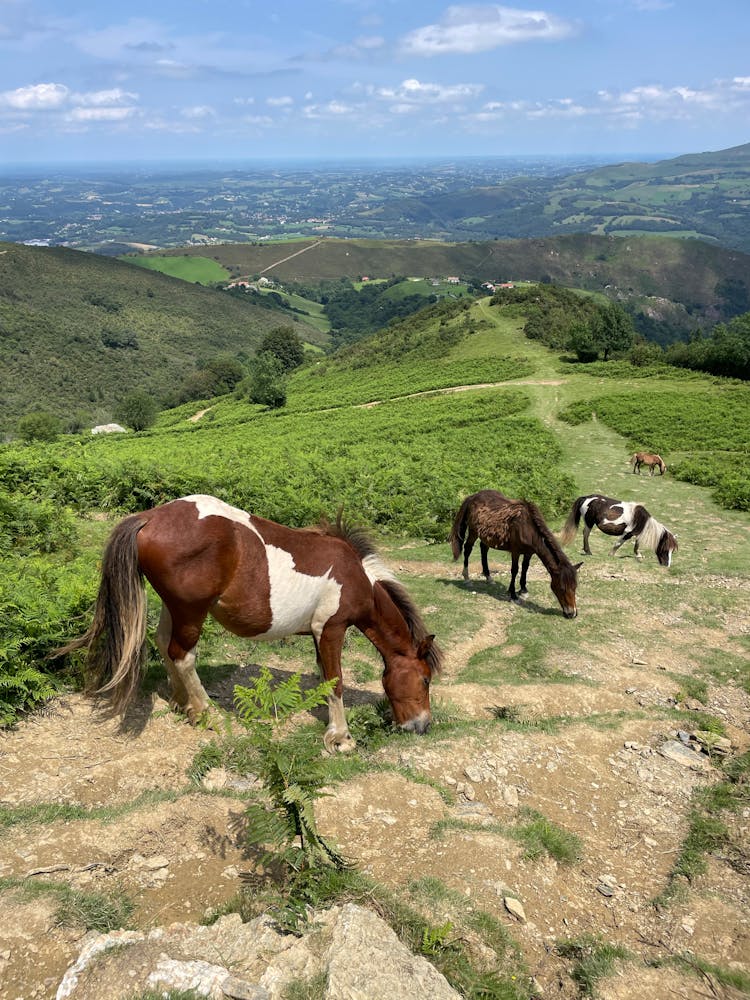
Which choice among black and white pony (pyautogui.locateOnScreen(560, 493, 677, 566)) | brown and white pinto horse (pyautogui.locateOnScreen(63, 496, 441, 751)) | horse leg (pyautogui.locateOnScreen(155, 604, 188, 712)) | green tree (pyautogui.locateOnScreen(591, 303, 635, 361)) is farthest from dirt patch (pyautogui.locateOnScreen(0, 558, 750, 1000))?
green tree (pyautogui.locateOnScreen(591, 303, 635, 361))

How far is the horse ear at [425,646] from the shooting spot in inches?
250

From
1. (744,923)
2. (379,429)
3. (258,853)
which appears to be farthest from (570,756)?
(379,429)

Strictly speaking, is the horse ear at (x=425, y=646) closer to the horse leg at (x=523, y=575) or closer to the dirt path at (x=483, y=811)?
the dirt path at (x=483, y=811)

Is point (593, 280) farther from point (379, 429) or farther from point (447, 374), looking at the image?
point (379, 429)

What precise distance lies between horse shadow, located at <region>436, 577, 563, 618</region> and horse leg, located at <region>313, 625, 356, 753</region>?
577 cm

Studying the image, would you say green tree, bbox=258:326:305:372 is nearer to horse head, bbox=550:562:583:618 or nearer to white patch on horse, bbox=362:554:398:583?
horse head, bbox=550:562:583:618

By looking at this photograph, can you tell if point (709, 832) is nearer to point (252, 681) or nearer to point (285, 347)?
point (252, 681)

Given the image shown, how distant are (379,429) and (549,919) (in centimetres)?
2730

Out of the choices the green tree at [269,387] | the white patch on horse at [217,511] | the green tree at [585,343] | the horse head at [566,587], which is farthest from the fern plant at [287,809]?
the green tree at [269,387]

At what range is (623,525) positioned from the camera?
14.6 meters

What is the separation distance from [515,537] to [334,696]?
6.20 meters

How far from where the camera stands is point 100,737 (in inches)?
231

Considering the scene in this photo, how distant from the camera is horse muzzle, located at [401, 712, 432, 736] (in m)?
6.48

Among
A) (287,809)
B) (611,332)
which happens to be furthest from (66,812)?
(611,332)
